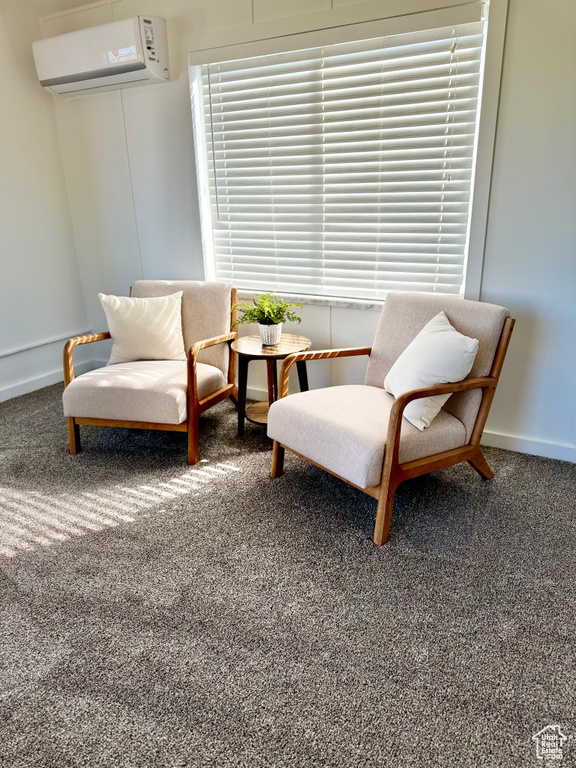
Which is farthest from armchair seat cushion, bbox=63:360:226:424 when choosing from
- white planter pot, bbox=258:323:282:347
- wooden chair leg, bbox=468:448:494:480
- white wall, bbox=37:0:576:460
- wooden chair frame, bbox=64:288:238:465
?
wooden chair leg, bbox=468:448:494:480

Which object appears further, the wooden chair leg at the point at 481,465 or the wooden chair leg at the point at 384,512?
the wooden chair leg at the point at 481,465

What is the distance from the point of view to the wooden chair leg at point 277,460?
2459mm

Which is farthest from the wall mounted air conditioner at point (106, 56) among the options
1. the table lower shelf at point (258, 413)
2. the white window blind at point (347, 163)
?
the table lower shelf at point (258, 413)

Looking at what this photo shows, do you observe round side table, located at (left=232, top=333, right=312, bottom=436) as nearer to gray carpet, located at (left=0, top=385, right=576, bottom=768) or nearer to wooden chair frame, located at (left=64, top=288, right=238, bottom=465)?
wooden chair frame, located at (left=64, top=288, right=238, bottom=465)

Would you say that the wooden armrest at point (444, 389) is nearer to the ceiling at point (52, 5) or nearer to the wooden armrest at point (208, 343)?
the wooden armrest at point (208, 343)

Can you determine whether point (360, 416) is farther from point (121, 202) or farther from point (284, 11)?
point (121, 202)

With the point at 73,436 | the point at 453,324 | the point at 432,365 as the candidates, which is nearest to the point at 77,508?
the point at 73,436

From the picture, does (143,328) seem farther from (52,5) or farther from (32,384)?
(52,5)

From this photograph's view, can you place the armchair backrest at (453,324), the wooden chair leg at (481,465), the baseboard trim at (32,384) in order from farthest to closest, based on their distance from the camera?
the baseboard trim at (32,384)
the wooden chair leg at (481,465)
the armchair backrest at (453,324)

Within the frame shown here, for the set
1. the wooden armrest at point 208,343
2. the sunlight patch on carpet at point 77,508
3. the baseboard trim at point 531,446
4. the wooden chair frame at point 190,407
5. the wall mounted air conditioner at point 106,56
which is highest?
the wall mounted air conditioner at point 106,56

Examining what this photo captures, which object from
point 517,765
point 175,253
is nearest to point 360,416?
point 517,765

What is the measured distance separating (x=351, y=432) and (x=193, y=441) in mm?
957

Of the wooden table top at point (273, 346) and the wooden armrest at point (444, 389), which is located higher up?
the wooden armrest at point (444, 389)

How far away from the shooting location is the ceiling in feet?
10.9
